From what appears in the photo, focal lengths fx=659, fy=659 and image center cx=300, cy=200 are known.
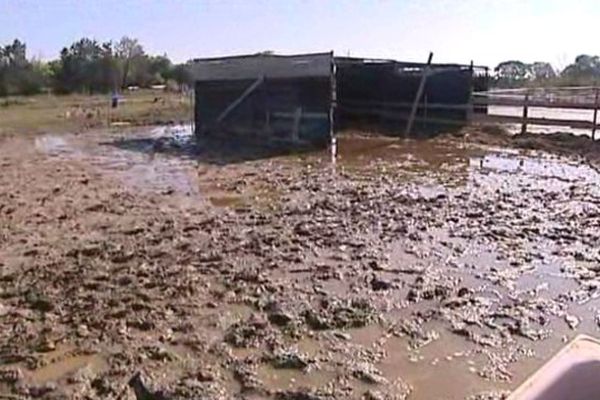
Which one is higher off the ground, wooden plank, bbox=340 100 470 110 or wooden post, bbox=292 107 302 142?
wooden plank, bbox=340 100 470 110

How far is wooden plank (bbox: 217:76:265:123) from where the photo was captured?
1644 centimetres

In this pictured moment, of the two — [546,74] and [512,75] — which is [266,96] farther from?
[546,74]

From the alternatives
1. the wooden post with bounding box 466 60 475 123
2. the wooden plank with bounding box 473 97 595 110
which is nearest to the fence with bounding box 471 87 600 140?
the wooden plank with bounding box 473 97 595 110

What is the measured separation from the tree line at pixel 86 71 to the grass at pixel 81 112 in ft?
8.40

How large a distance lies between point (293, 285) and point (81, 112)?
23.0 m

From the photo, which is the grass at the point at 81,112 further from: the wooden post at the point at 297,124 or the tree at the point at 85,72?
the wooden post at the point at 297,124

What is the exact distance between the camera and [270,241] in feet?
21.4

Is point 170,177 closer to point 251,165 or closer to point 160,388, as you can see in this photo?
point 251,165

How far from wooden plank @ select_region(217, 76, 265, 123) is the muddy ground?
6379mm

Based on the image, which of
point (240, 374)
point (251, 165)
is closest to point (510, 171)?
point (251, 165)

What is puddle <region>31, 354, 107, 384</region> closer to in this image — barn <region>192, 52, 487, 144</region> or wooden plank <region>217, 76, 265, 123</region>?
barn <region>192, 52, 487, 144</region>

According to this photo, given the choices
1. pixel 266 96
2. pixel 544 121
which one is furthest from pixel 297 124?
pixel 544 121

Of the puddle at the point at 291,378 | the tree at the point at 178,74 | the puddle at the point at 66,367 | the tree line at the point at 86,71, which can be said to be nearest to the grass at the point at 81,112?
the tree line at the point at 86,71

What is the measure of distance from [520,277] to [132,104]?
1078 inches
